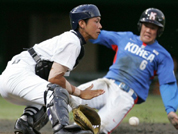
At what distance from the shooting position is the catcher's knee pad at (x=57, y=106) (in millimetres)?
3533

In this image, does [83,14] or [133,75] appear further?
[133,75]

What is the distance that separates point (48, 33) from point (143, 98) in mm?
9176

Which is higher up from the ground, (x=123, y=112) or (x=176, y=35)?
(x=123, y=112)

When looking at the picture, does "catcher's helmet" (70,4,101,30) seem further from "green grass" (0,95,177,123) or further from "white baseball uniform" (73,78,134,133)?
"green grass" (0,95,177,123)

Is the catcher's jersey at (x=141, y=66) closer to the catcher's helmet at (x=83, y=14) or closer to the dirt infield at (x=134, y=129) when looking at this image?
the dirt infield at (x=134, y=129)

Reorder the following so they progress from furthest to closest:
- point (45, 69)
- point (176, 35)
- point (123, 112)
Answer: point (176, 35) < point (123, 112) < point (45, 69)

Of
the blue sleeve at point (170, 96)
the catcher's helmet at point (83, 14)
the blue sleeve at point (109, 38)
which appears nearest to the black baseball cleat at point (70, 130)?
the catcher's helmet at point (83, 14)

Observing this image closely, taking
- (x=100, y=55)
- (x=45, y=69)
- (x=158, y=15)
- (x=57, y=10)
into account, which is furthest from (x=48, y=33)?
(x=45, y=69)

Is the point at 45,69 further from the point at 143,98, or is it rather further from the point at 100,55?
the point at 100,55

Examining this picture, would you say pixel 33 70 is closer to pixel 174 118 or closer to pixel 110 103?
pixel 110 103

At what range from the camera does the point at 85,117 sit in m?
3.80

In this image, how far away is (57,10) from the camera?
1423 centimetres

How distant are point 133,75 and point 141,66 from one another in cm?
16

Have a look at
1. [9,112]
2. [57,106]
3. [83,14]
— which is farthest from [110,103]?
[9,112]
